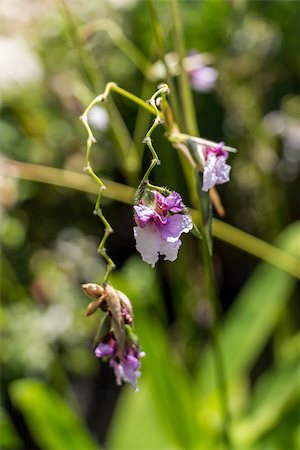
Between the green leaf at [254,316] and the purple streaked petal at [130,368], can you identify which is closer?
the purple streaked petal at [130,368]

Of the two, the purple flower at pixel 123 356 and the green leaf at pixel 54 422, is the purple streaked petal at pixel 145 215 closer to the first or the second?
the purple flower at pixel 123 356

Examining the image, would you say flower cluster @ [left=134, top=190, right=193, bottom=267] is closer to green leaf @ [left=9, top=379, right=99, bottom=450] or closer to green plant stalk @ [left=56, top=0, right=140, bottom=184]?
green plant stalk @ [left=56, top=0, right=140, bottom=184]

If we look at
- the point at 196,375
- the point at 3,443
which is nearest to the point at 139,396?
the point at 196,375

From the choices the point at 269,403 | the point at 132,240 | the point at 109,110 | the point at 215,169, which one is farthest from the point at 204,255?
the point at 132,240

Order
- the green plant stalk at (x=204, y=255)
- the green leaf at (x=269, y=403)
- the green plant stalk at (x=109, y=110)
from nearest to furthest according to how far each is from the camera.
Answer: the green plant stalk at (x=204, y=255), the green plant stalk at (x=109, y=110), the green leaf at (x=269, y=403)

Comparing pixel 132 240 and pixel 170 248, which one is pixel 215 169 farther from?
pixel 132 240

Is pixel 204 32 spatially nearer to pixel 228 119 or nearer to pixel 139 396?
pixel 228 119

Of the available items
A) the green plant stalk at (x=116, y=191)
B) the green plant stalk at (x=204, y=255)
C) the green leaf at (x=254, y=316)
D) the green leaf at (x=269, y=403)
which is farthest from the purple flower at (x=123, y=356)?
the green leaf at (x=254, y=316)

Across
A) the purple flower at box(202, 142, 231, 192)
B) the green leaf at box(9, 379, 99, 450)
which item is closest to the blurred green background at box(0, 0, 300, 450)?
the green leaf at box(9, 379, 99, 450)
